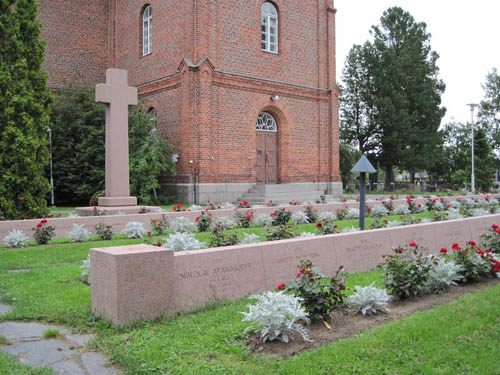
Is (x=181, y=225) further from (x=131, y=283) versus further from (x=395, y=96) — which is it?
(x=395, y=96)

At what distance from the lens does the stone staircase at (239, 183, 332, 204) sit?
70.5ft

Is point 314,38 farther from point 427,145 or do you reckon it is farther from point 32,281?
point 32,281

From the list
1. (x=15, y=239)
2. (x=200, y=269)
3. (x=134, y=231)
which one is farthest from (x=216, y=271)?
(x=15, y=239)

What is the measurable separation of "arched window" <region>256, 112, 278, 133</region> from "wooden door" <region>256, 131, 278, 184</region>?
22 centimetres

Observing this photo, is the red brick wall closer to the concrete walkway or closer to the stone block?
the stone block

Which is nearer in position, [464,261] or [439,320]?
[439,320]

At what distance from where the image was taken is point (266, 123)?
24172mm

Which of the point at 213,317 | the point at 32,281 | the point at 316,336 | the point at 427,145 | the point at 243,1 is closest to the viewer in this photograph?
the point at 316,336

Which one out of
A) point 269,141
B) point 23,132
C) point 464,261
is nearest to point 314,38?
point 269,141

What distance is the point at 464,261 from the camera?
6102 millimetres

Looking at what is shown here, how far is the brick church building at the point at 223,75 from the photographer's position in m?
21.0

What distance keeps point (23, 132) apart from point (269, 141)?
13594 millimetres

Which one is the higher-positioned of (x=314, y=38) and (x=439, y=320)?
(x=314, y=38)

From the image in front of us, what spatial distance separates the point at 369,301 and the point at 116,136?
11.1m
